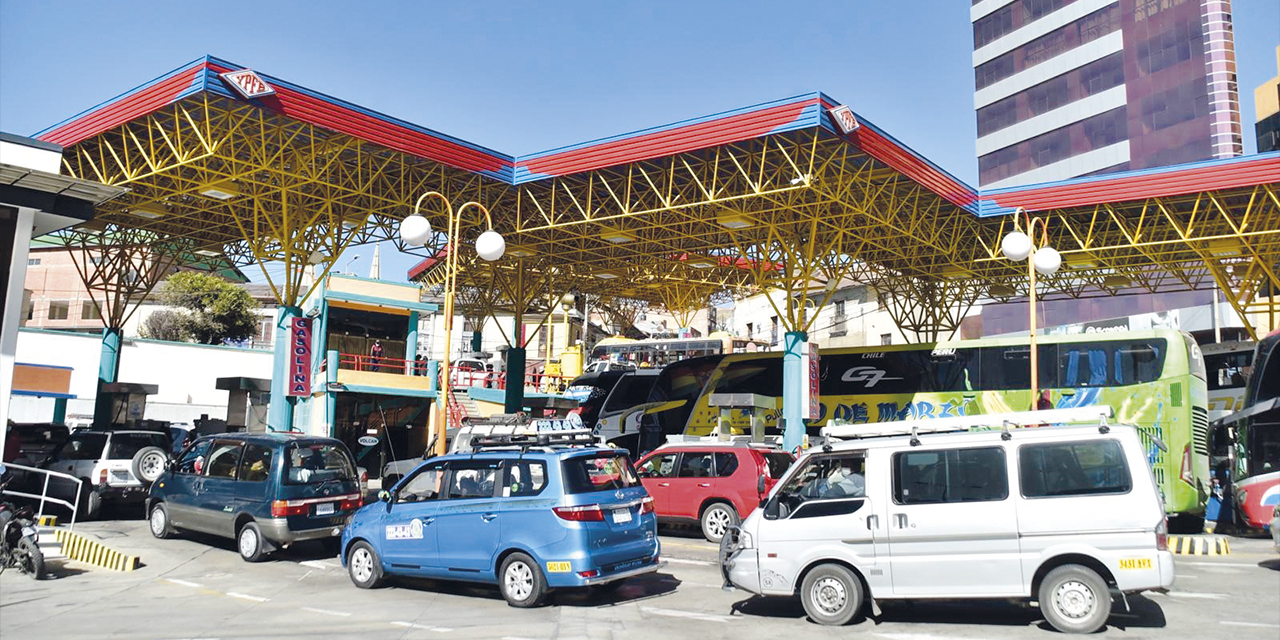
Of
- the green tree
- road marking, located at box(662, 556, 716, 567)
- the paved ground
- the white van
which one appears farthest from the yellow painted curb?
the green tree

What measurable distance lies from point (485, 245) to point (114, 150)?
46.7 feet

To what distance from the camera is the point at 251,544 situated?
13711mm

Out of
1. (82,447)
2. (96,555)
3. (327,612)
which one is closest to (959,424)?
(327,612)

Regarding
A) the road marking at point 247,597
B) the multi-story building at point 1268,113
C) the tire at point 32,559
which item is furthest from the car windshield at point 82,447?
the multi-story building at point 1268,113

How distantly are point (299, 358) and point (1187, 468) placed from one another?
20.8 meters

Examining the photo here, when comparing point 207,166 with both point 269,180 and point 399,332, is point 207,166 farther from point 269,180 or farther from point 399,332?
point 399,332

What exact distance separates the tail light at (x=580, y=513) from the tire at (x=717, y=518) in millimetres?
6835

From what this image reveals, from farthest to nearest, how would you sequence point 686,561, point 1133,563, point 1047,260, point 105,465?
point 105,465 → point 1047,260 → point 686,561 → point 1133,563

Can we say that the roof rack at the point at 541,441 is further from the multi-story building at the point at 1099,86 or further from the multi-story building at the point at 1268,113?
the multi-story building at the point at 1268,113

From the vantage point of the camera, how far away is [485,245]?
1520 centimetres

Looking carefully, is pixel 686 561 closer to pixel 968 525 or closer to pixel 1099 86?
pixel 968 525

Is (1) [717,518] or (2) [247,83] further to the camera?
(2) [247,83]

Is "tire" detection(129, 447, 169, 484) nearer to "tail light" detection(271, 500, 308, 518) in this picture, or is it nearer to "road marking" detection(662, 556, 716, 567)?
"tail light" detection(271, 500, 308, 518)

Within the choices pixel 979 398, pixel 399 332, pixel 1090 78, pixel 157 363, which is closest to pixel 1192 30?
pixel 1090 78
